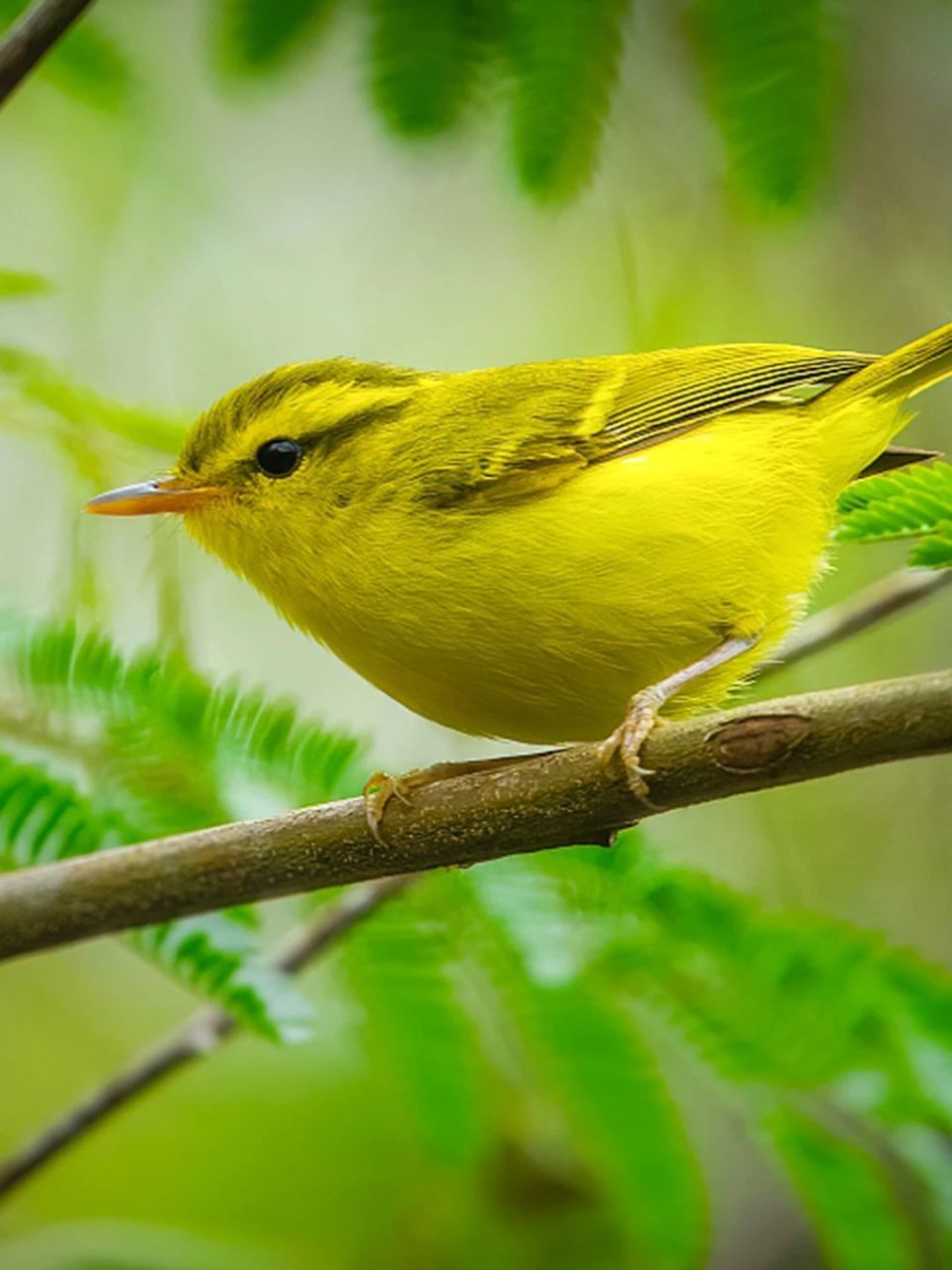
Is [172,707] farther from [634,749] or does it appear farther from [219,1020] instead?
[634,749]

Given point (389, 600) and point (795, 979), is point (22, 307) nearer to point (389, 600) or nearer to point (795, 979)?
point (389, 600)

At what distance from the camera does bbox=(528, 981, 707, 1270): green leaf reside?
3.04 m

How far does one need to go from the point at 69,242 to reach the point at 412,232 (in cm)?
140

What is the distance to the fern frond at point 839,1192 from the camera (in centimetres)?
302

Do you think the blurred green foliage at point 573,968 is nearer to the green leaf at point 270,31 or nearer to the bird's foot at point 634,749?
the bird's foot at point 634,749

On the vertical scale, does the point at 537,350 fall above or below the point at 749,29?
above

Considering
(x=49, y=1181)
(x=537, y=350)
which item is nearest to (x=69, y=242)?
(x=537, y=350)

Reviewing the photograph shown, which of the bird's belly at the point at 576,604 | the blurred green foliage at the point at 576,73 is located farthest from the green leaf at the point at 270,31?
the bird's belly at the point at 576,604

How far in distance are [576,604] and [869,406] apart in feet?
3.10

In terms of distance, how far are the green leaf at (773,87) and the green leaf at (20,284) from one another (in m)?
1.28

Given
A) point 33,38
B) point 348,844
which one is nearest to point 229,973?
point 348,844

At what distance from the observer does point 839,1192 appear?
3023 mm

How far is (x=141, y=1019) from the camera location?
6.00 meters

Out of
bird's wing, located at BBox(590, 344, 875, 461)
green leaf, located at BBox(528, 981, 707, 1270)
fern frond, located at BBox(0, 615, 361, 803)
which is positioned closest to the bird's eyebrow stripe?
bird's wing, located at BBox(590, 344, 875, 461)
